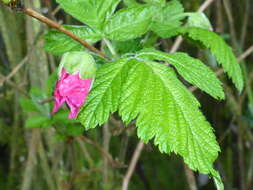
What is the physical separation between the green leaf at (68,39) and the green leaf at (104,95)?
0.12 metres

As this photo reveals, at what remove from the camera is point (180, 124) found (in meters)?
0.73

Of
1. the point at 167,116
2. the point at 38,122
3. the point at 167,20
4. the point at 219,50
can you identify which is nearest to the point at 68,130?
the point at 38,122

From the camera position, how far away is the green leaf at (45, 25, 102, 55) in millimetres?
917

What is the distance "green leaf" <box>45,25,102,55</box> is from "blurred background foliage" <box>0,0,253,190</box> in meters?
0.24

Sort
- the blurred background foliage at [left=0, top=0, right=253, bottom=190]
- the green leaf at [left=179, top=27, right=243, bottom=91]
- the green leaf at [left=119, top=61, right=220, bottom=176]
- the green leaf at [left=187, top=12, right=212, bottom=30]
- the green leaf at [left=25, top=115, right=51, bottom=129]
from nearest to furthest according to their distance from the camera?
the green leaf at [left=119, top=61, right=220, bottom=176] < the green leaf at [left=179, top=27, right=243, bottom=91] < the green leaf at [left=187, top=12, right=212, bottom=30] < the green leaf at [left=25, top=115, right=51, bottom=129] < the blurred background foliage at [left=0, top=0, right=253, bottom=190]

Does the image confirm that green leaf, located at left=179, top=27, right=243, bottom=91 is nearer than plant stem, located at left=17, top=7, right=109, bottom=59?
No

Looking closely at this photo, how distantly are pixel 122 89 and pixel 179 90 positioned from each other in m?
0.10

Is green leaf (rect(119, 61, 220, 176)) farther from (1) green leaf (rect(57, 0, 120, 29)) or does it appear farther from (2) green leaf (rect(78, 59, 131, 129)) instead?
(1) green leaf (rect(57, 0, 120, 29))

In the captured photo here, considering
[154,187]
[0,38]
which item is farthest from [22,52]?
[154,187]

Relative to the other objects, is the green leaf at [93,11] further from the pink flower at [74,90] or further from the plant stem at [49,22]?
the pink flower at [74,90]

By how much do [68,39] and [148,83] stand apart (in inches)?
10.0

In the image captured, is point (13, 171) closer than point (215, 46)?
No

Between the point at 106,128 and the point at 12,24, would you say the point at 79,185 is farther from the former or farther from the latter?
the point at 12,24

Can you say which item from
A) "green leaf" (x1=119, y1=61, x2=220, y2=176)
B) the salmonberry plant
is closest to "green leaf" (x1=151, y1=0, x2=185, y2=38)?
the salmonberry plant
